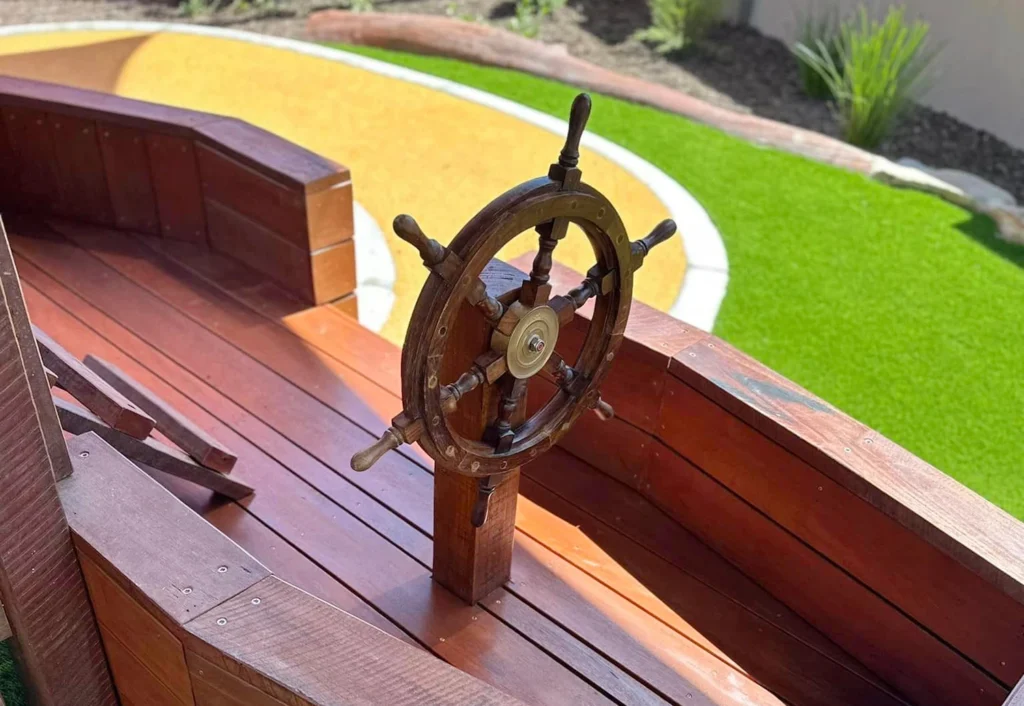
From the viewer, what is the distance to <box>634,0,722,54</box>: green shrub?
7.03m

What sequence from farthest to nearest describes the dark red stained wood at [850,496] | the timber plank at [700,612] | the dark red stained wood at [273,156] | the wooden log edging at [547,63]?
the wooden log edging at [547,63] → the dark red stained wood at [273,156] → the timber plank at [700,612] → the dark red stained wood at [850,496]

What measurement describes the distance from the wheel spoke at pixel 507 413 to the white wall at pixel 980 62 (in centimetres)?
539

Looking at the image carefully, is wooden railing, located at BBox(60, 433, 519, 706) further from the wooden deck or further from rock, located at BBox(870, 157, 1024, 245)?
rock, located at BBox(870, 157, 1024, 245)

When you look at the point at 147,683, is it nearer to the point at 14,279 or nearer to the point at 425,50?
the point at 14,279

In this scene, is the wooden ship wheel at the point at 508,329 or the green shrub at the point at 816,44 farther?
the green shrub at the point at 816,44

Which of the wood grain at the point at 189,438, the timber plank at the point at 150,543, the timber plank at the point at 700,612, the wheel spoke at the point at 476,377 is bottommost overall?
the timber plank at the point at 700,612

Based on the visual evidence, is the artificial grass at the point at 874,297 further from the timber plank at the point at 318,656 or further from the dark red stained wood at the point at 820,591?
the timber plank at the point at 318,656

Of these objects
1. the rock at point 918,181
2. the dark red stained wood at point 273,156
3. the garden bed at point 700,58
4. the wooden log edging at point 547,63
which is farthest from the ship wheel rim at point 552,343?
the garden bed at point 700,58

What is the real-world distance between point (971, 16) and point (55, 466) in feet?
20.2

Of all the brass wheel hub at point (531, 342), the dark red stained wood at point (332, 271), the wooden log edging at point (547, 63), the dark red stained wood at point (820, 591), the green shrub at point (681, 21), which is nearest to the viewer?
the brass wheel hub at point (531, 342)

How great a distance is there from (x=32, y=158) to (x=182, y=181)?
0.59m

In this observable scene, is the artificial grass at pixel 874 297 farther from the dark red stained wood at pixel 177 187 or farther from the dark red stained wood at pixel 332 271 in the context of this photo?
the dark red stained wood at pixel 177 187

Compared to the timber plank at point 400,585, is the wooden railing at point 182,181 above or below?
above

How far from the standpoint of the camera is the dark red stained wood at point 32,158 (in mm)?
2984
